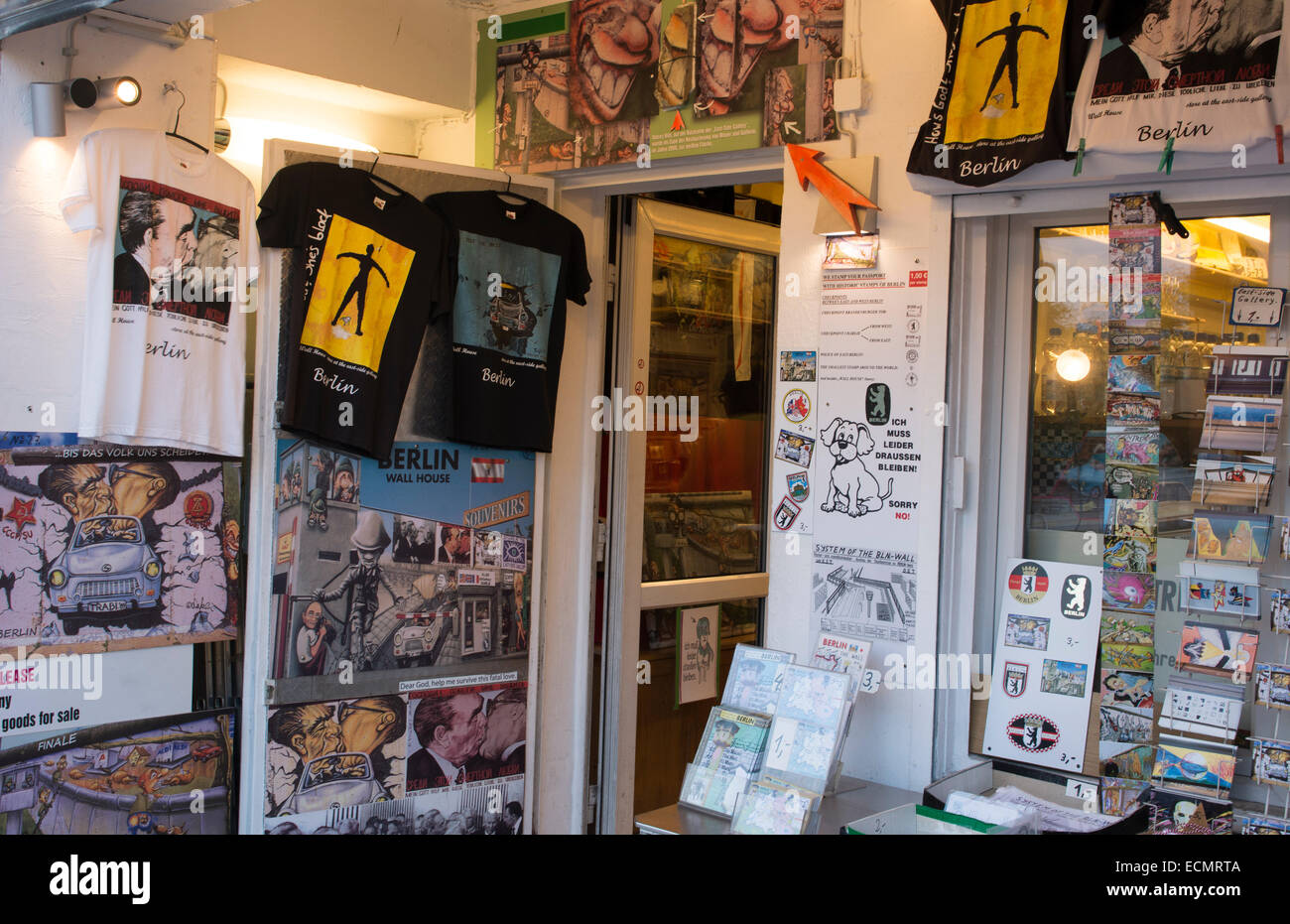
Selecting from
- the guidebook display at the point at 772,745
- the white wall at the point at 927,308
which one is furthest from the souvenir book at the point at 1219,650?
the guidebook display at the point at 772,745

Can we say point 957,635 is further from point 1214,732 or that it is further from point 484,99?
point 484,99

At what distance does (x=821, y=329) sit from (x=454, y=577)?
5.13 ft

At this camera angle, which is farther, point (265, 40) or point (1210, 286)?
point (265, 40)

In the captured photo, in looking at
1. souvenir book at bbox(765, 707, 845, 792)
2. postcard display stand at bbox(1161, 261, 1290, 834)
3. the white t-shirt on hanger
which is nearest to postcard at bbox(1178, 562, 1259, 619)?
postcard display stand at bbox(1161, 261, 1290, 834)

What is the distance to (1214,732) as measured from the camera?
9.46ft

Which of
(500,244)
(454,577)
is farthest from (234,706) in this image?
(500,244)

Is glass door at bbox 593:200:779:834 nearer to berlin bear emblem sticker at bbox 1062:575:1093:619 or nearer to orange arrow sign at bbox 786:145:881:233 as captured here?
orange arrow sign at bbox 786:145:881:233

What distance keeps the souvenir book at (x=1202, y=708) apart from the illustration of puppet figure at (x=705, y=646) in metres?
2.25

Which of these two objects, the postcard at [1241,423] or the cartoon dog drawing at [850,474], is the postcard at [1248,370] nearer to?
the postcard at [1241,423]

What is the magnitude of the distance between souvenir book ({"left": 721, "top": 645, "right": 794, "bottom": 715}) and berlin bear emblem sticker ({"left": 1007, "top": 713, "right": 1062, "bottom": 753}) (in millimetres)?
695

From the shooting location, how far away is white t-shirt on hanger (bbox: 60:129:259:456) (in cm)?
335

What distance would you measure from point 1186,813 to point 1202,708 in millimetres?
261

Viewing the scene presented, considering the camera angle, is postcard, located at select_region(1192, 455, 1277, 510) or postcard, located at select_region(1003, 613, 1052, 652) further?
postcard, located at select_region(1003, 613, 1052, 652)

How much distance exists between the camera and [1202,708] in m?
2.91
